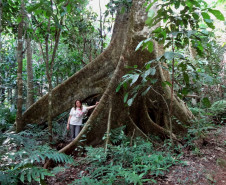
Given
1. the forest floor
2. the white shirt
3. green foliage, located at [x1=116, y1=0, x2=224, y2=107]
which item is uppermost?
green foliage, located at [x1=116, y1=0, x2=224, y2=107]

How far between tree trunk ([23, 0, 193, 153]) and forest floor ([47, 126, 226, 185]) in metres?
0.63

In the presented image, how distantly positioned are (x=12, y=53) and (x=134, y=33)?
931cm

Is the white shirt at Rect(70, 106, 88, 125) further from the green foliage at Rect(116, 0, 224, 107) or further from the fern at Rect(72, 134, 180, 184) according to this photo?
the green foliage at Rect(116, 0, 224, 107)

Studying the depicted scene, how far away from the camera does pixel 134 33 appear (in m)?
4.72

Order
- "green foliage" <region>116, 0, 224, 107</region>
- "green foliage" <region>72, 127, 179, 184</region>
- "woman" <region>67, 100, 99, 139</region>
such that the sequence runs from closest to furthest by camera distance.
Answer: "green foliage" <region>116, 0, 224, 107</region>
"green foliage" <region>72, 127, 179, 184</region>
"woman" <region>67, 100, 99, 139</region>

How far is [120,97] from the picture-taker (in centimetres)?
441

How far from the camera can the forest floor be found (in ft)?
8.25

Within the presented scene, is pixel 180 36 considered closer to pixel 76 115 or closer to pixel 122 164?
pixel 122 164

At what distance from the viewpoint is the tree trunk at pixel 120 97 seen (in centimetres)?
418

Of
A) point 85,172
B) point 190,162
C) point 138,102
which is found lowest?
point 85,172

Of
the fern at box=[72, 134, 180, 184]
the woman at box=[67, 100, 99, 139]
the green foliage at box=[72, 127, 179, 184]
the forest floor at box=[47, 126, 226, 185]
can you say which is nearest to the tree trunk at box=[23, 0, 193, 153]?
the woman at box=[67, 100, 99, 139]

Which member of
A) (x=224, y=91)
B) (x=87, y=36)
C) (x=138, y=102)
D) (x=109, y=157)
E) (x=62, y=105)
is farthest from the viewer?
(x=87, y=36)

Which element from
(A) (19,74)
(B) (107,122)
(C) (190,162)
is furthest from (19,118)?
(C) (190,162)

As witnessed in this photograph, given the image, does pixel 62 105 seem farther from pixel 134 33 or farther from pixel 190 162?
pixel 190 162
